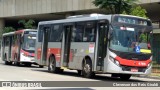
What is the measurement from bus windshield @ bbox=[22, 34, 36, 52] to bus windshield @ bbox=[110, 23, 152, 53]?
15.6 m

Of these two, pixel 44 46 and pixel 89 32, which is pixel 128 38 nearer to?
pixel 89 32

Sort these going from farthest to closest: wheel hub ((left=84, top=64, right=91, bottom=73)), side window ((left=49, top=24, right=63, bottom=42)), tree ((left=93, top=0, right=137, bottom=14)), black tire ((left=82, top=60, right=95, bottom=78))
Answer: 1. tree ((left=93, top=0, right=137, bottom=14))
2. side window ((left=49, top=24, right=63, bottom=42))
3. wheel hub ((left=84, top=64, right=91, bottom=73))
4. black tire ((left=82, top=60, right=95, bottom=78))

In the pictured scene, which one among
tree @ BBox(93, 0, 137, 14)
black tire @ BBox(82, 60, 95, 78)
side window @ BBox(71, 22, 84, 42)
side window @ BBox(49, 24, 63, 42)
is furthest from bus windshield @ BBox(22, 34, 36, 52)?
black tire @ BBox(82, 60, 95, 78)

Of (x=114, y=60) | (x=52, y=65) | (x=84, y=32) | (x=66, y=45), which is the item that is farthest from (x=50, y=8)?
(x=114, y=60)

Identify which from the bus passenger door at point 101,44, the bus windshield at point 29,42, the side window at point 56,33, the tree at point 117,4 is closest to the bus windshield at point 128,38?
the bus passenger door at point 101,44

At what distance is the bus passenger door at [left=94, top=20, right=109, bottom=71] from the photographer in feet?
68.5

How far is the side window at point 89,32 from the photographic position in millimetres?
21797

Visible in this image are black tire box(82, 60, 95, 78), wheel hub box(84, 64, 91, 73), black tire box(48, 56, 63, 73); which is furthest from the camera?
black tire box(48, 56, 63, 73)

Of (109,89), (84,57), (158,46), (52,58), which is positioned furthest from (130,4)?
(109,89)

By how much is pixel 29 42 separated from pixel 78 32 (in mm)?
12841

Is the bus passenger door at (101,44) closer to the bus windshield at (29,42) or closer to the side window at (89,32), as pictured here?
the side window at (89,32)

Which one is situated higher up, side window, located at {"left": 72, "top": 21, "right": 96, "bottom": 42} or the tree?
the tree

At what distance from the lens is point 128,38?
20828 mm

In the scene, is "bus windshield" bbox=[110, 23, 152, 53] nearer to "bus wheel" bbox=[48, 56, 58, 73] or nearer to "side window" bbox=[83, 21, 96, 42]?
"side window" bbox=[83, 21, 96, 42]
